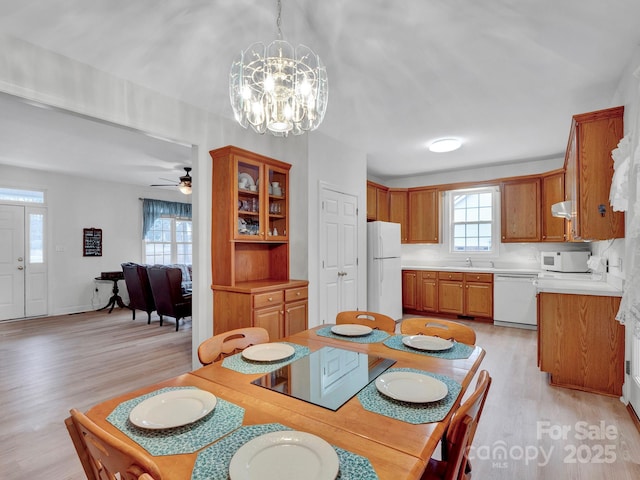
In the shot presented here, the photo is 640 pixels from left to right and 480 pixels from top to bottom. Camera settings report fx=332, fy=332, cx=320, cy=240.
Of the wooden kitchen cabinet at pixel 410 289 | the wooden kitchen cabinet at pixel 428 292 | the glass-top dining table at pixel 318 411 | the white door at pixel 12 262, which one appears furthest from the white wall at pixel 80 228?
the glass-top dining table at pixel 318 411

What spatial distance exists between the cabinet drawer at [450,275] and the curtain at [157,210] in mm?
6007

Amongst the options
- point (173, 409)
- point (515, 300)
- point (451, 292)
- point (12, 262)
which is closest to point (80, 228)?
point (12, 262)

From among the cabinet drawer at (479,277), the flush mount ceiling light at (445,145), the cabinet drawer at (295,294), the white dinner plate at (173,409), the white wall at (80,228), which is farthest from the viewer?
the white wall at (80,228)

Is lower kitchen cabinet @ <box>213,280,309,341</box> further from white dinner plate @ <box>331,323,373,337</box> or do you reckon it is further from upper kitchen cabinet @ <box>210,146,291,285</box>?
white dinner plate @ <box>331,323,373,337</box>

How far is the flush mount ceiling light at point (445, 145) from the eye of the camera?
429 centimetres

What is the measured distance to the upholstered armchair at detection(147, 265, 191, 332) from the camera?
4.91 meters

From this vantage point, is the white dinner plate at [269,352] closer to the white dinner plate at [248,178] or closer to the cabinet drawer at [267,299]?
the cabinet drawer at [267,299]

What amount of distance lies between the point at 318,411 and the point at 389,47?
90.9 inches

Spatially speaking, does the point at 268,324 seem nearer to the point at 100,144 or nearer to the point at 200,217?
the point at 200,217

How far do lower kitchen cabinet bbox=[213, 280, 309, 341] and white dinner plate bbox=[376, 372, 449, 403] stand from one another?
1951 millimetres

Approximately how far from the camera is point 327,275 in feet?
13.0

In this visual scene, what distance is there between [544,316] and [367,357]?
7.38 ft

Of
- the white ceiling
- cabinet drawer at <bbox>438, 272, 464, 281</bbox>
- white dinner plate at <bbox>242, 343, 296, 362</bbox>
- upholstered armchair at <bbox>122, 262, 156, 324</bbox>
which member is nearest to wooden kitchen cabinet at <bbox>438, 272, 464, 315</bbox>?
cabinet drawer at <bbox>438, 272, 464, 281</bbox>

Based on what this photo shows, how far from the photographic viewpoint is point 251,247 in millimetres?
3670
